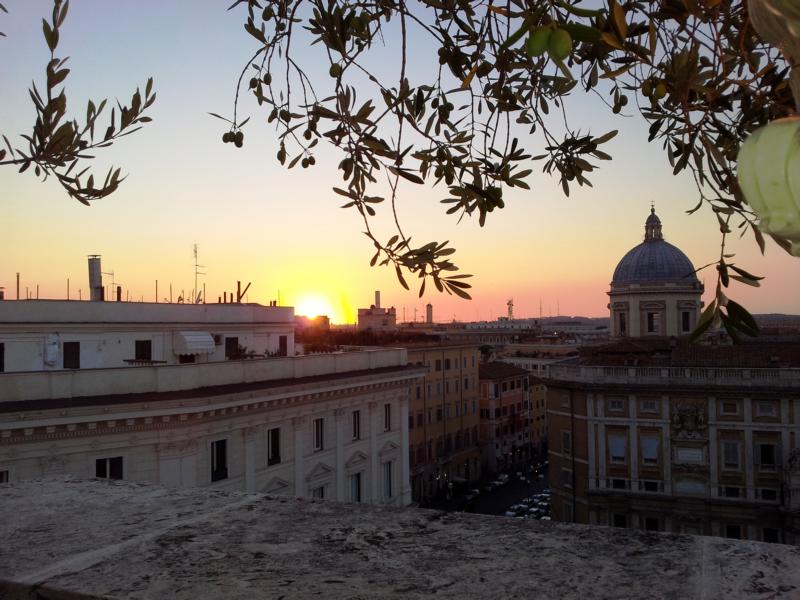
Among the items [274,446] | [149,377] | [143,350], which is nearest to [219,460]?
[274,446]

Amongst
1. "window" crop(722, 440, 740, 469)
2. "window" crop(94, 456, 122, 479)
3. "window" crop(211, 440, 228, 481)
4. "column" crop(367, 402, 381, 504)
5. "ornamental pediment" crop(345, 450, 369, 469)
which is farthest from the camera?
"window" crop(722, 440, 740, 469)

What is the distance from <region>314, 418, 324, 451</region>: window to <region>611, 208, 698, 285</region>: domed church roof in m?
39.9

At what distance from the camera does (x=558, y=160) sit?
13.1 feet

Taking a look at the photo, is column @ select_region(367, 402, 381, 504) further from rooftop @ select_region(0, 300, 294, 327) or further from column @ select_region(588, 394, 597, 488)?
column @ select_region(588, 394, 597, 488)

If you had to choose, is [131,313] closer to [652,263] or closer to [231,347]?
[231,347]

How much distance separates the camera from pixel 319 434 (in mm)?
24406

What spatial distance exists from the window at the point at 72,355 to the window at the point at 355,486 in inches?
420

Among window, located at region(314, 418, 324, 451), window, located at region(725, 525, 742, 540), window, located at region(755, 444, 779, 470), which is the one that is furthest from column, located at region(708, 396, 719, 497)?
window, located at region(314, 418, 324, 451)

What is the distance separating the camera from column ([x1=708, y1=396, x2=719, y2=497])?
34.1m

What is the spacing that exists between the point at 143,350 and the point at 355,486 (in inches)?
374

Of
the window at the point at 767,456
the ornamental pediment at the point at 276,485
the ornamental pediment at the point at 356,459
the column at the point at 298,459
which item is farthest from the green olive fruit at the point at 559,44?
the window at the point at 767,456

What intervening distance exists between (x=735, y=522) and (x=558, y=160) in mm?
35601

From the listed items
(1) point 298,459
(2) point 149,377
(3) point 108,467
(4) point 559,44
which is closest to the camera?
(4) point 559,44

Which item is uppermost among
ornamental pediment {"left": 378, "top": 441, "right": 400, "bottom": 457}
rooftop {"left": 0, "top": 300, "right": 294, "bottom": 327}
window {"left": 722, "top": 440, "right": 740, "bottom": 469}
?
rooftop {"left": 0, "top": 300, "right": 294, "bottom": 327}
